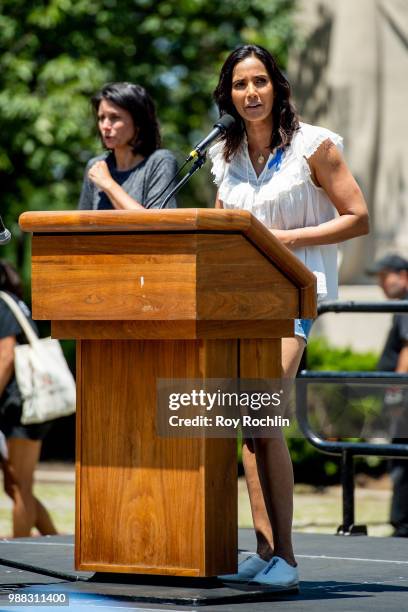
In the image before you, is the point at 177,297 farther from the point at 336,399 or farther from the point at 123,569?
the point at 336,399

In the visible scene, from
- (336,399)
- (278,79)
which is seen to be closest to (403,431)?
(336,399)

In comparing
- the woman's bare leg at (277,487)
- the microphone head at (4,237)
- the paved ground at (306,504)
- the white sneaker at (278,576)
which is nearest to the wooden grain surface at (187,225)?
the microphone head at (4,237)

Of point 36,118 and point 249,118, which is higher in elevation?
point 36,118

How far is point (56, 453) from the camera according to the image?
16.1m

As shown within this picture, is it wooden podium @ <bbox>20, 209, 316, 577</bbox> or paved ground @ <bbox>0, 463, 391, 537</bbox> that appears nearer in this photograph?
wooden podium @ <bbox>20, 209, 316, 577</bbox>

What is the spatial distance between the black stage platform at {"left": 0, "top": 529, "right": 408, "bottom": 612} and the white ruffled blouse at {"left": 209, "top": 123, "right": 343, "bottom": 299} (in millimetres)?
1099

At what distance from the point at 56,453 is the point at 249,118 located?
11475 millimetres

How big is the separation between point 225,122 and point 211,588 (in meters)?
1.65

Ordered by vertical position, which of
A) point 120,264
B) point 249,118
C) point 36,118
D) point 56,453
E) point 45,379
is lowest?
point 56,453

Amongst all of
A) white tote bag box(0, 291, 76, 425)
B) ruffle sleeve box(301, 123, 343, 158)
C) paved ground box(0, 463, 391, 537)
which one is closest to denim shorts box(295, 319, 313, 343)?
ruffle sleeve box(301, 123, 343, 158)

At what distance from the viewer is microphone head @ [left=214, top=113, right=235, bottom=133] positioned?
195 inches

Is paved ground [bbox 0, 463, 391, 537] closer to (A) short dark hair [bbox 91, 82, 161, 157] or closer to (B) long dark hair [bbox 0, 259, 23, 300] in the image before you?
(B) long dark hair [bbox 0, 259, 23, 300]

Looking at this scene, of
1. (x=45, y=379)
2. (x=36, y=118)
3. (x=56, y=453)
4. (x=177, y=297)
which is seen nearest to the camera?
(x=177, y=297)

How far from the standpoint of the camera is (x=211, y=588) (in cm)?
457
